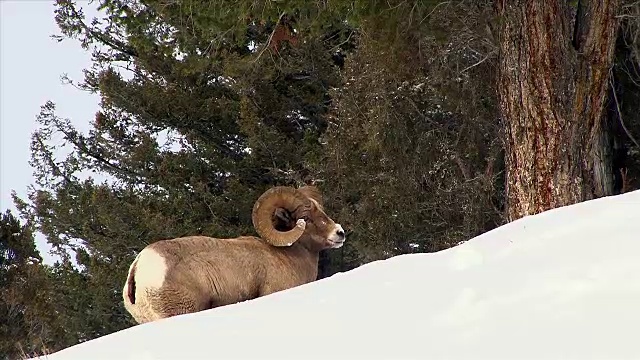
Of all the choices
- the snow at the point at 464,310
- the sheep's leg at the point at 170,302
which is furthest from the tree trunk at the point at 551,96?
the snow at the point at 464,310

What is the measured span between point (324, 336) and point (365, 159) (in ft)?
39.3

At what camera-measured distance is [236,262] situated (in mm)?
10547

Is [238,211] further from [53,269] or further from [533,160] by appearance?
[533,160]

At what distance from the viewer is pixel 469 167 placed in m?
16.1

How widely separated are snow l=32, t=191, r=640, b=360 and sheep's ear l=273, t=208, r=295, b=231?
16.5 ft

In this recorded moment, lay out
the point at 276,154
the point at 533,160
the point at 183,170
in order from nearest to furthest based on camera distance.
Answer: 1. the point at 533,160
2. the point at 276,154
3. the point at 183,170

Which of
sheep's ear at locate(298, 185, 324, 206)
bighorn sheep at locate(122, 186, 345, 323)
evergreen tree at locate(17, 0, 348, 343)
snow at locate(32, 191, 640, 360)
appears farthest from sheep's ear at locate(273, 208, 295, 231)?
evergreen tree at locate(17, 0, 348, 343)

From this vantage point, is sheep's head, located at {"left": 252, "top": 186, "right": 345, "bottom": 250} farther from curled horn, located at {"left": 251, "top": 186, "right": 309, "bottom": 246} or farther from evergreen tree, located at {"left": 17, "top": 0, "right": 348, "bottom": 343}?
evergreen tree, located at {"left": 17, "top": 0, "right": 348, "bottom": 343}

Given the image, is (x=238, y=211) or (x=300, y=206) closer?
(x=300, y=206)

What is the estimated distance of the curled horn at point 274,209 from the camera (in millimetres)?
11375

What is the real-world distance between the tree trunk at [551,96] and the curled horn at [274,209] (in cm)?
226

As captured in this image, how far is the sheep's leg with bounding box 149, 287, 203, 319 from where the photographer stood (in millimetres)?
9688

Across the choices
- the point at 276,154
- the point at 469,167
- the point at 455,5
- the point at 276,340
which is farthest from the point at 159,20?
the point at 276,154

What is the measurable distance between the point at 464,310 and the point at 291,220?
654cm
